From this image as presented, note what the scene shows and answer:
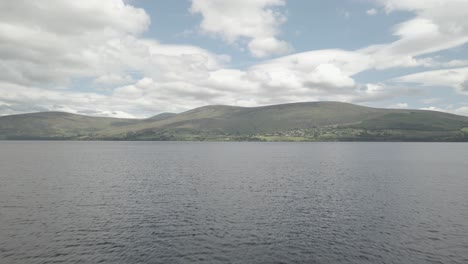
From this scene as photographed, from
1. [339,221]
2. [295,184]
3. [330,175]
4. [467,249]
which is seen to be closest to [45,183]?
[295,184]

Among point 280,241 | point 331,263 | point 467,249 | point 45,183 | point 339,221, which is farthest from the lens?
point 45,183

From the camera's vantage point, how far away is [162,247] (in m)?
39.9

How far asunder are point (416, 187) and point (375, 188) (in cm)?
1223

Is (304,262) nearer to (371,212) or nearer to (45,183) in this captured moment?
(371,212)

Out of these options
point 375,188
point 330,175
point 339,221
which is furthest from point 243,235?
point 330,175

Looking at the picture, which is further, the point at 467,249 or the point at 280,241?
the point at 280,241

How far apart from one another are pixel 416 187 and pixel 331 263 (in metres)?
62.4

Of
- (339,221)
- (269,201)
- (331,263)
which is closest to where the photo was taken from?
(331,263)

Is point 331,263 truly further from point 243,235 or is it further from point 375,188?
point 375,188

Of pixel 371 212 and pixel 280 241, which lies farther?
pixel 371 212

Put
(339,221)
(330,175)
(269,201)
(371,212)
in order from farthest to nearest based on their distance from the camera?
(330,175), (269,201), (371,212), (339,221)

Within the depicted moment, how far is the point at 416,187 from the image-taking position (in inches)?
3300

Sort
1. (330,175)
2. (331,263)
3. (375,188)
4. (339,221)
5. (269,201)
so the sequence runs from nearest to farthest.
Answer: (331,263), (339,221), (269,201), (375,188), (330,175)

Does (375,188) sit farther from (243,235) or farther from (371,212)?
(243,235)
